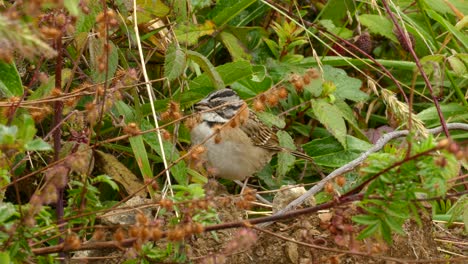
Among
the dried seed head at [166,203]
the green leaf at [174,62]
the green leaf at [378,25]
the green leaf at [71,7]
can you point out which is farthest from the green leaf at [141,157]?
the green leaf at [378,25]

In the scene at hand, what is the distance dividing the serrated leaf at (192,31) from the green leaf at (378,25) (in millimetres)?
904

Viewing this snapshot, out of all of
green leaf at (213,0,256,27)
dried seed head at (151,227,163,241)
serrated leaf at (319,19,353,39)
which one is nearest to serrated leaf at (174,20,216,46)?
green leaf at (213,0,256,27)

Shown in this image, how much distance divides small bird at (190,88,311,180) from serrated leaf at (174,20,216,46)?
362 mm

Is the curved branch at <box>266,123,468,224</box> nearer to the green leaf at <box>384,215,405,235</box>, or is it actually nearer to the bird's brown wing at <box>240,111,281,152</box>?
the green leaf at <box>384,215,405,235</box>

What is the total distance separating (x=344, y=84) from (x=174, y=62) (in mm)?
1304

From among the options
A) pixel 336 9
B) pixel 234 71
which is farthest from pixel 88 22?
pixel 336 9

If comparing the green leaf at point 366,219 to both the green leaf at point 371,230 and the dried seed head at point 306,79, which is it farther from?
the dried seed head at point 306,79

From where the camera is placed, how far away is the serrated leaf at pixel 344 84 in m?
5.11

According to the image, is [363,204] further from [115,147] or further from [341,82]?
[341,82]

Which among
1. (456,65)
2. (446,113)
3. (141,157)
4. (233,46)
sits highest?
(456,65)

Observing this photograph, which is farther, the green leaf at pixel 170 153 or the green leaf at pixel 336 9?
the green leaf at pixel 336 9

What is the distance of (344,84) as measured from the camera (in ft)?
17.0

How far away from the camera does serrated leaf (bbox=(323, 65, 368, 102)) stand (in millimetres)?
5109

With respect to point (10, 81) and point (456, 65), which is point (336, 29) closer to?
point (456, 65)
